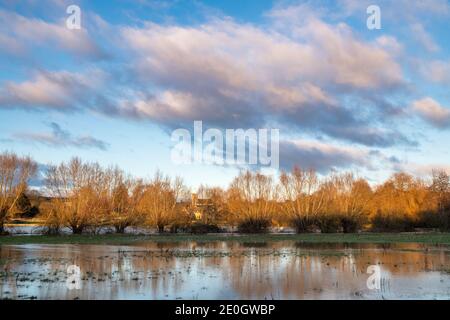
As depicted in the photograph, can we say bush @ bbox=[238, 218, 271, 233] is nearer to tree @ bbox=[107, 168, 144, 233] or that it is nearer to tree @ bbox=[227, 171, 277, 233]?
tree @ bbox=[227, 171, 277, 233]

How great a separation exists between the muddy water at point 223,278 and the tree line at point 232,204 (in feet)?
93.6

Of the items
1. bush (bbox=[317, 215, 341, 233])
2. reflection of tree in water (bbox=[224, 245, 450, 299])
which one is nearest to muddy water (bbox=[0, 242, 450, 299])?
reflection of tree in water (bbox=[224, 245, 450, 299])

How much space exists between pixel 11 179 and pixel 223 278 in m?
40.8

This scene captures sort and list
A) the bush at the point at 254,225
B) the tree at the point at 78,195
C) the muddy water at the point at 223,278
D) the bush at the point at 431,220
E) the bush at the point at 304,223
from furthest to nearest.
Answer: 1. the bush at the point at 431,220
2. the bush at the point at 304,223
3. the bush at the point at 254,225
4. the tree at the point at 78,195
5. the muddy water at the point at 223,278

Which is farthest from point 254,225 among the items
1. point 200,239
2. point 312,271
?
point 312,271

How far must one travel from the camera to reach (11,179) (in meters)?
50.2

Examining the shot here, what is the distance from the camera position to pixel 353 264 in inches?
832

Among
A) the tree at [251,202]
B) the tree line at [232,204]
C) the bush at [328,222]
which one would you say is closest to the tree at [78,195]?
the tree line at [232,204]

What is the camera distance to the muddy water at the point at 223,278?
1344 cm

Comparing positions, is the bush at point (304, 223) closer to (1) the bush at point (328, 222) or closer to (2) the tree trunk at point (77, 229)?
(1) the bush at point (328, 222)

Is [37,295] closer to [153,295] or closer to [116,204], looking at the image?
[153,295]

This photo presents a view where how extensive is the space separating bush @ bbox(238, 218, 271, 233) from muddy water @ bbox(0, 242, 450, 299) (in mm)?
37866

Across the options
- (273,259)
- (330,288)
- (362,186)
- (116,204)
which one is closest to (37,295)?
(330,288)

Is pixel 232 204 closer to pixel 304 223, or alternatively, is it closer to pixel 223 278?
pixel 304 223
